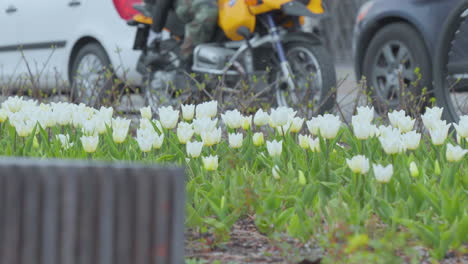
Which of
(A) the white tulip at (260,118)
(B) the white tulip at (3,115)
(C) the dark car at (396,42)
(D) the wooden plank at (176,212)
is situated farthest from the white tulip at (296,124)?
(C) the dark car at (396,42)

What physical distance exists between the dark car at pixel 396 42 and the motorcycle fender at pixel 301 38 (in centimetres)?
59

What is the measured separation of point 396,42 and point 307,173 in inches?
149

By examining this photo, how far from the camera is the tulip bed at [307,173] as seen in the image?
2.97 meters

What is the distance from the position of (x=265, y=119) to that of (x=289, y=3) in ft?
9.93

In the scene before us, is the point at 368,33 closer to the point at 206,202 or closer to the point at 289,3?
the point at 289,3

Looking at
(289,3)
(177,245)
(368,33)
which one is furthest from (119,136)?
(368,33)

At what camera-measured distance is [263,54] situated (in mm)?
7512

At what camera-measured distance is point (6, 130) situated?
4.78 m

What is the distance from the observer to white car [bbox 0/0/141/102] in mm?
8805

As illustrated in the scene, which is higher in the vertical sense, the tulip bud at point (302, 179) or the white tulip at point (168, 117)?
the white tulip at point (168, 117)

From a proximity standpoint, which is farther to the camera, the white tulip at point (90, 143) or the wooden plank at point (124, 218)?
the white tulip at point (90, 143)

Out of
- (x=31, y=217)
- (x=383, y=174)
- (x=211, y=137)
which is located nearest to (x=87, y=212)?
(x=31, y=217)

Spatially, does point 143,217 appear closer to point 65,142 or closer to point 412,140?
point 412,140

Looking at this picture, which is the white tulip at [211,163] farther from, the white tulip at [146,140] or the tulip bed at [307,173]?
the white tulip at [146,140]
